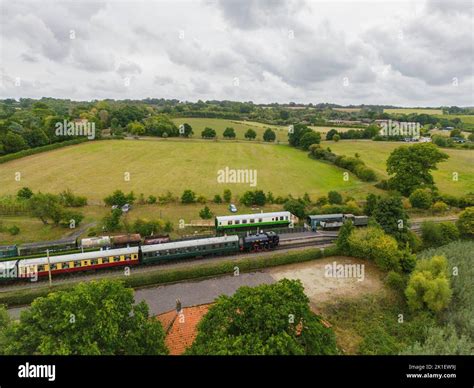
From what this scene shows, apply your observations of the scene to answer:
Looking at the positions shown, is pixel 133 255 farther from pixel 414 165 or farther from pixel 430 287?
pixel 414 165

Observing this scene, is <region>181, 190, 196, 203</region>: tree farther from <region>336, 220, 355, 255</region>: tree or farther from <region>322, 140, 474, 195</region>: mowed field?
<region>322, 140, 474, 195</region>: mowed field

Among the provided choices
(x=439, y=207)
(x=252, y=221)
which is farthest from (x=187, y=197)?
(x=439, y=207)

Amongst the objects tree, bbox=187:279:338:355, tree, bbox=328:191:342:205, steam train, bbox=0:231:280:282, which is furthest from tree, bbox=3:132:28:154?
tree, bbox=187:279:338:355

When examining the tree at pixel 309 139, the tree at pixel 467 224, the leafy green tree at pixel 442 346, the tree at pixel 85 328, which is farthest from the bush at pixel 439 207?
the tree at pixel 85 328

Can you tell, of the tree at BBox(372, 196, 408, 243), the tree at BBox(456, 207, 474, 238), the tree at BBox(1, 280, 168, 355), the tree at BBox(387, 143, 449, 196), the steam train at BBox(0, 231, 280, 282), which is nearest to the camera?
the tree at BBox(1, 280, 168, 355)

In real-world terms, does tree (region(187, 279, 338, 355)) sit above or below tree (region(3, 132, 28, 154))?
below
